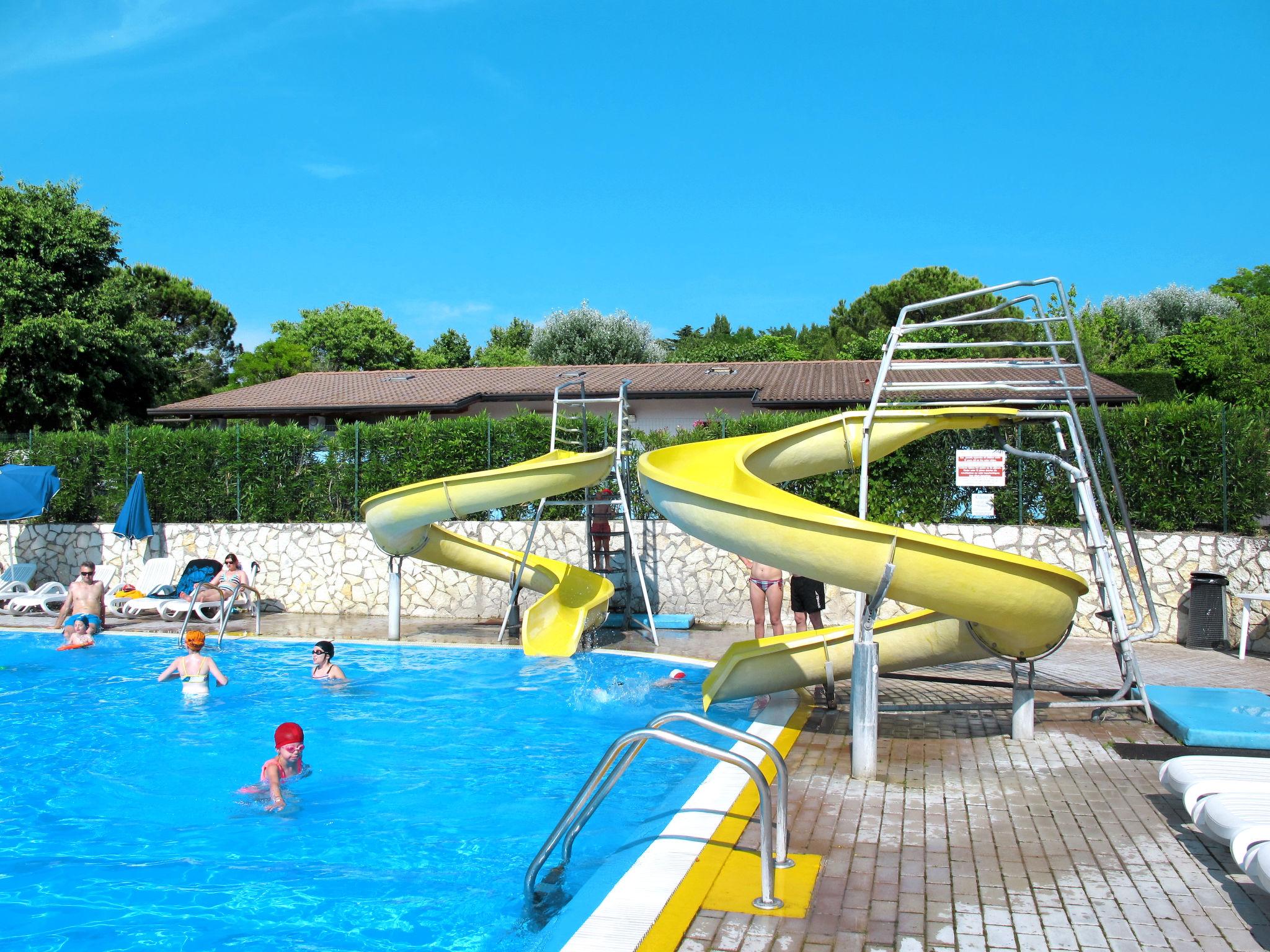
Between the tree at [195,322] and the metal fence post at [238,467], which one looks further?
the tree at [195,322]

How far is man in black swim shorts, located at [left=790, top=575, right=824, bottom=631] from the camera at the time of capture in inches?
448

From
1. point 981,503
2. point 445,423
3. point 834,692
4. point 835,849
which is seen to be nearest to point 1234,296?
point 981,503

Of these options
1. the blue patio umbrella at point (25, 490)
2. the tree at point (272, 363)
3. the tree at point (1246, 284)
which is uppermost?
the tree at point (1246, 284)

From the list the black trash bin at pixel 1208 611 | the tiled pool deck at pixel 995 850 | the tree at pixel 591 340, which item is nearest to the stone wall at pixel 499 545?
the black trash bin at pixel 1208 611

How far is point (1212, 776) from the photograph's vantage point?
533 centimetres

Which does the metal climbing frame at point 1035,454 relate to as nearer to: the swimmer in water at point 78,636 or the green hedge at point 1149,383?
the swimmer in water at point 78,636

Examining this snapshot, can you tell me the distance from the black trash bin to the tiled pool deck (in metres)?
5.25

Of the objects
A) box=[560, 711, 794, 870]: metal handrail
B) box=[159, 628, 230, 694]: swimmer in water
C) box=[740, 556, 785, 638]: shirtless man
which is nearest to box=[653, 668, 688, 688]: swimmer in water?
box=[740, 556, 785, 638]: shirtless man

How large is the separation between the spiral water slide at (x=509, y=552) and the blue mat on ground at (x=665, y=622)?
1.17 metres

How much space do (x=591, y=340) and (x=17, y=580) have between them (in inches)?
1288

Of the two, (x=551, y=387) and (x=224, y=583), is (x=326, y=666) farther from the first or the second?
(x=551, y=387)

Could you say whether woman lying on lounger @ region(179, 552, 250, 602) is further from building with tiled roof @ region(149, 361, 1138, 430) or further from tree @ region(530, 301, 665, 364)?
tree @ region(530, 301, 665, 364)

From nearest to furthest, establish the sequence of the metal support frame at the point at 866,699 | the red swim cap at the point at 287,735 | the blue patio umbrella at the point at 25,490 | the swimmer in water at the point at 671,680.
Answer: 1. the metal support frame at the point at 866,699
2. the red swim cap at the point at 287,735
3. the swimmer in water at the point at 671,680
4. the blue patio umbrella at the point at 25,490

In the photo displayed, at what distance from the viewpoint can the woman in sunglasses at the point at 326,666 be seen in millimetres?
11344
